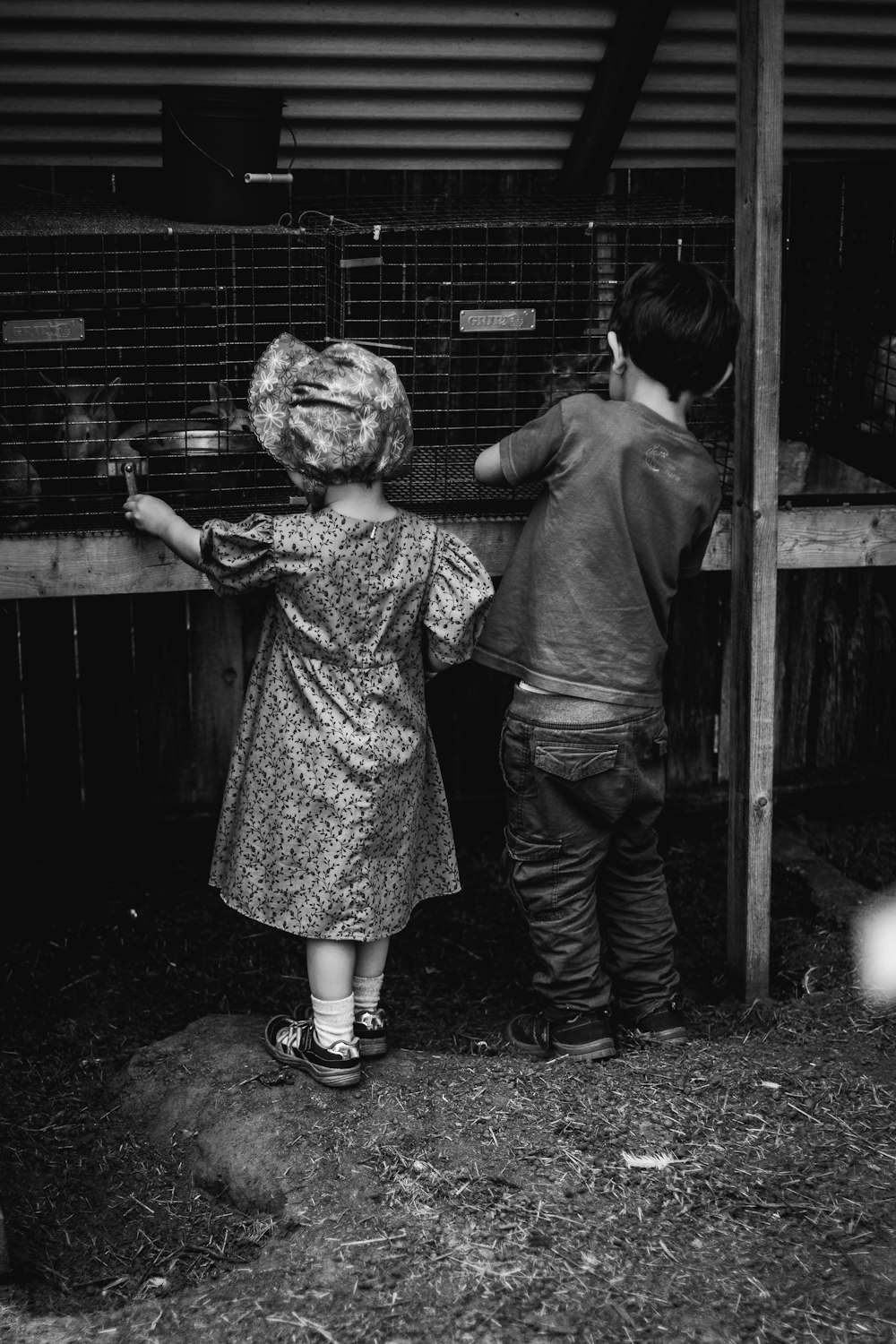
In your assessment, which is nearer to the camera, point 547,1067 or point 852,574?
point 547,1067

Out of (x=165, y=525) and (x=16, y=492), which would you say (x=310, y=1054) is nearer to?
(x=165, y=525)

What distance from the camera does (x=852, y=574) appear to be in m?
5.27

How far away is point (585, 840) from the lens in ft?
10.9

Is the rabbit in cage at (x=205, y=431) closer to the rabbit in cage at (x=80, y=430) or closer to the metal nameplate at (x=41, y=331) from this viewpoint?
the rabbit in cage at (x=80, y=430)

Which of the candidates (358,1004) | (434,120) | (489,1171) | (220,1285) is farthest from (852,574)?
(220,1285)

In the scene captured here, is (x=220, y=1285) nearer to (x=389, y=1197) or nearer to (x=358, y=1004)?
(x=389, y=1197)

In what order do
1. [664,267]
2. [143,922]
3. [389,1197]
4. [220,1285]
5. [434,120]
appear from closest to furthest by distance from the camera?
[220,1285]
[389,1197]
[664,267]
[434,120]
[143,922]

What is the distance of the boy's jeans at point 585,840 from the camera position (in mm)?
3217

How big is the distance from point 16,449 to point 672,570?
171 cm

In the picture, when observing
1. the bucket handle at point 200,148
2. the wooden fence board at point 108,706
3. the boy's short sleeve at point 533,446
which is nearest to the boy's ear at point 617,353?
the boy's short sleeve at point 533,446

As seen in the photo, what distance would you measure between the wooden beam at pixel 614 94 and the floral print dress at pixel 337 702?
4.72 feet

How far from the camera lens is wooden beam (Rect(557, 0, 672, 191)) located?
11.6 ft

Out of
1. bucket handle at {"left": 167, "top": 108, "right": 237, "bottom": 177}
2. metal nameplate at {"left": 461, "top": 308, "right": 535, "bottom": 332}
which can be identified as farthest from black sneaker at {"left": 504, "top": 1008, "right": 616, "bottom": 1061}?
bucket handle at {"left": 167, "top": 108, "right": 237, "bottom": 177}

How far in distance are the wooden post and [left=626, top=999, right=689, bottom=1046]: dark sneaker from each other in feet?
0.85
